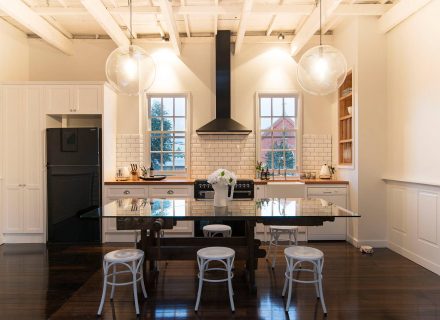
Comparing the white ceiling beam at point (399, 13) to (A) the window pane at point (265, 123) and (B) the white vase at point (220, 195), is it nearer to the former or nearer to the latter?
(A) the window pane at point (265, 123)

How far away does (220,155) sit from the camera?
575 cm

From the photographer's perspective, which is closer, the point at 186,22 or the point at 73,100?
the point at 73,100

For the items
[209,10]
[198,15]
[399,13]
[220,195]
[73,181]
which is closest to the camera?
[220,195]

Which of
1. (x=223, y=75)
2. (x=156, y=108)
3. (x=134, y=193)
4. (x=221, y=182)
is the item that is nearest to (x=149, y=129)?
(x=156, y=108)

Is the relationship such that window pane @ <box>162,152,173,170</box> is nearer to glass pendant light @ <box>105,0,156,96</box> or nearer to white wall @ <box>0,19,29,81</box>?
white wall @ <box>0,19,29,81</box>

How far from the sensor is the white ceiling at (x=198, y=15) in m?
4.36

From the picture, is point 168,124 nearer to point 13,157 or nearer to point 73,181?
point 73,181

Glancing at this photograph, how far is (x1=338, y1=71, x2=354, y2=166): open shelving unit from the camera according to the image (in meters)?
5.17

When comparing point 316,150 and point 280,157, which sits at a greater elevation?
point 316,150

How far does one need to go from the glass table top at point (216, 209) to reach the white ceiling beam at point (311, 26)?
2456 mm

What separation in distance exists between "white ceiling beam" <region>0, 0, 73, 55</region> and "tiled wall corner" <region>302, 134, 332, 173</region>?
4.49 m

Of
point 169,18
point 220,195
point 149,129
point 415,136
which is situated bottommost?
point 220,195

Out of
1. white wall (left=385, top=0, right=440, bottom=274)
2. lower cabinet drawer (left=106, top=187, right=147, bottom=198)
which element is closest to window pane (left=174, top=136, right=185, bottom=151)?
lower cabinet drawer (left=106, top=187, right=147, bottom=198)

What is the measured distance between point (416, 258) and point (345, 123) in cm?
233
